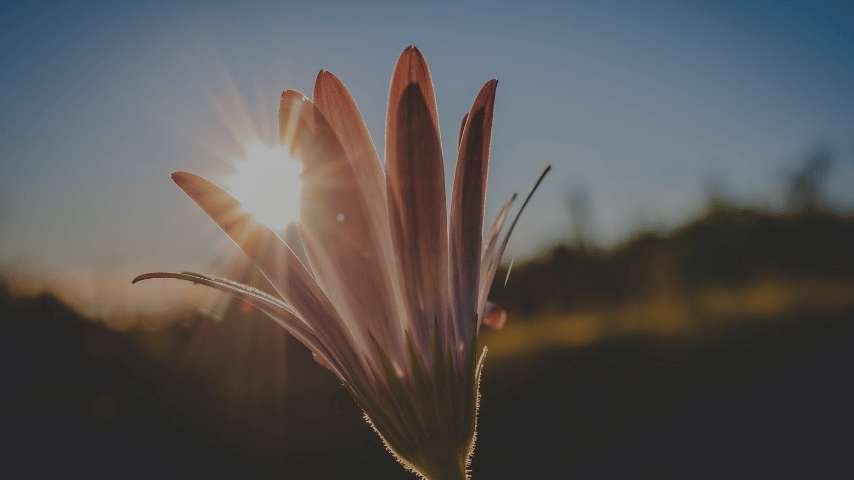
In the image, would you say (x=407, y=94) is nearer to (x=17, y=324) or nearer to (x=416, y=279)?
(x=416, y=279)

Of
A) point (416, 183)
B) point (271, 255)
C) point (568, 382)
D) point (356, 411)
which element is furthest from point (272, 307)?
point (568, 382)

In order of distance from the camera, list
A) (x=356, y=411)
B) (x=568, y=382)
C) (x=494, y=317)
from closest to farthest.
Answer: (x=494, y=317), (x=356, y=411), (x=568, y=382)

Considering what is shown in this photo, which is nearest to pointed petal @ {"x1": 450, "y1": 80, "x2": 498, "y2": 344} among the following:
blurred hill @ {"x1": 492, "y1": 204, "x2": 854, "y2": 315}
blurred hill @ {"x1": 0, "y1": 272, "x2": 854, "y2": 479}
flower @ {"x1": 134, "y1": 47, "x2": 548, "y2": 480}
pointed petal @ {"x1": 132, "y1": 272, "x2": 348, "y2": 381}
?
flower @ {"x1": 134, "y1": 47, "x2": 548, "y2": 480}

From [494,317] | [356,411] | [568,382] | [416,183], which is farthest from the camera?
[568,382]

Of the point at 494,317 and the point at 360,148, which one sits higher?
the point at 360,148

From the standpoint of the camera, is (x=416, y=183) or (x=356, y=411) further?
(x=356, y=411)

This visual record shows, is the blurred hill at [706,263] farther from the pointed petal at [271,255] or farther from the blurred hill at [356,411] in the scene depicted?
the pointed petal at [271,255]

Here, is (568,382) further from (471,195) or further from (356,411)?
(471,195)
